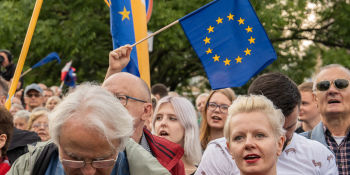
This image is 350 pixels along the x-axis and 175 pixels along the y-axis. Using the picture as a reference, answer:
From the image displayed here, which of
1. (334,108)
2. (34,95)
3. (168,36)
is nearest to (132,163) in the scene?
(334,108)

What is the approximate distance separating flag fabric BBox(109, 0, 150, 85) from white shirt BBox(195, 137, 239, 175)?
6.16 feet

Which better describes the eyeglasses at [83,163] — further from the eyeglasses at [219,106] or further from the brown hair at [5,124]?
the eyeglasses at [219,106]

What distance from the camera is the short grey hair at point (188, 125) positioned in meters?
5.74

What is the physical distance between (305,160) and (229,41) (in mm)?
1906

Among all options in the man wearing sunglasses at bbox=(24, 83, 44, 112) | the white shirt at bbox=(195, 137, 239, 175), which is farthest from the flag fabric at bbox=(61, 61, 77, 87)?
the white shirt at bbox=(195, 137, 239, 175)

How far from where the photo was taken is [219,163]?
3680mm

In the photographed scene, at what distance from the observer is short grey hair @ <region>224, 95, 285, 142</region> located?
3512 millimetres

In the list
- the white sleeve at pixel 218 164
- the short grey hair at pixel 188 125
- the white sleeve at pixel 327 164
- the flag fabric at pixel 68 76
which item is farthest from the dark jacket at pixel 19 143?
the flag fabric at pixel 68 76

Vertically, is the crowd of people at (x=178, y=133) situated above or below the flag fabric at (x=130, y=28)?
below

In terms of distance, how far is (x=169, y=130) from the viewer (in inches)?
229

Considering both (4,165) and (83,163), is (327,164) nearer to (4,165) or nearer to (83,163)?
(83,163)

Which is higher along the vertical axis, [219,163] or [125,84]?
[125,84]

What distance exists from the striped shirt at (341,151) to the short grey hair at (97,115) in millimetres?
2482

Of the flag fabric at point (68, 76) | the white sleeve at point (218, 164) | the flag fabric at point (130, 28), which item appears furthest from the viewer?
the flag fabric at point (68, 76)
